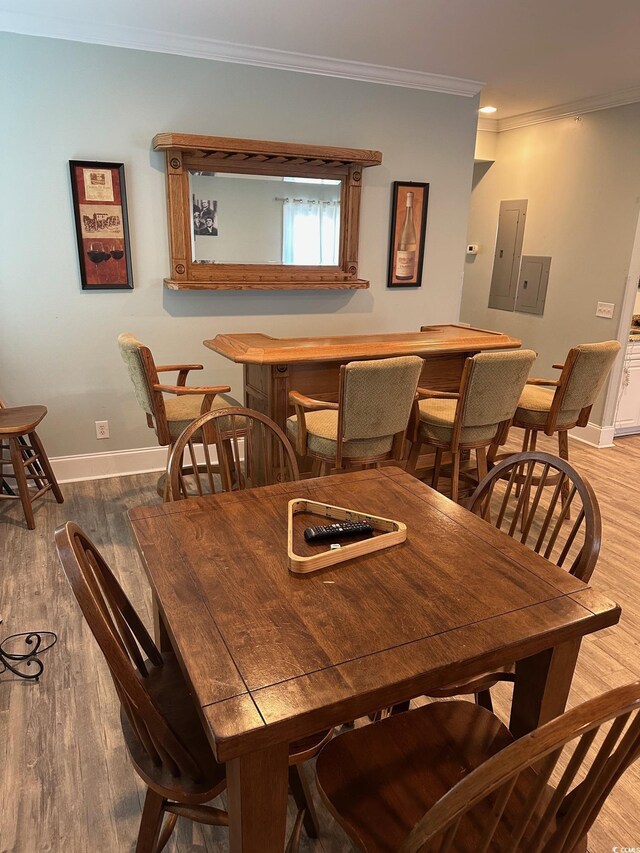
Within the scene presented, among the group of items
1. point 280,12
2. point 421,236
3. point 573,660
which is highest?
point 280,12

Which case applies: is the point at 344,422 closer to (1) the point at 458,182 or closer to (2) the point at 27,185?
(2) the point at 27,185

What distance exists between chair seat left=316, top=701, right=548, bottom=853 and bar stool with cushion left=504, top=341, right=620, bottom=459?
2.11m

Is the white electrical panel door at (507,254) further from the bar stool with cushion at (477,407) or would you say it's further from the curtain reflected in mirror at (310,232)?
the bar stool with cushion at (477,407)

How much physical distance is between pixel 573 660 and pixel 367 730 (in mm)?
486

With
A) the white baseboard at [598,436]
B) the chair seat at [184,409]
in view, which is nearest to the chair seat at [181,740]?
the chair seat at [184,409]

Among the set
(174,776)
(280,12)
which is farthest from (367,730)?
(280,12)

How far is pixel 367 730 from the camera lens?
4.23ft

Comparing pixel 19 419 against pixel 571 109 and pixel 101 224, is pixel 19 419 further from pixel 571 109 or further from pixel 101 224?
pixel 571 109

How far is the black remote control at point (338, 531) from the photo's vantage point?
1.45 m

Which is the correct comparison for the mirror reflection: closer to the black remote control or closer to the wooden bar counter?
the wooden bar counter

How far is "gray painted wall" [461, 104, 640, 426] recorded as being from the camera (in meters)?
4.42

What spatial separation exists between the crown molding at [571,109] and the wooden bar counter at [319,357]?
2392mm

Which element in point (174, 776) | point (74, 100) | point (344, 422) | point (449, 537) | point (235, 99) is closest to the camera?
point (174, 776)

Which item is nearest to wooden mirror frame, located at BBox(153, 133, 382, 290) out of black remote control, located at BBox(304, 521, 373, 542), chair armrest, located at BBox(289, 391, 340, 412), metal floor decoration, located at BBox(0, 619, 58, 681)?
chair armrest, located at BBox(289, 391, 340, 412)
